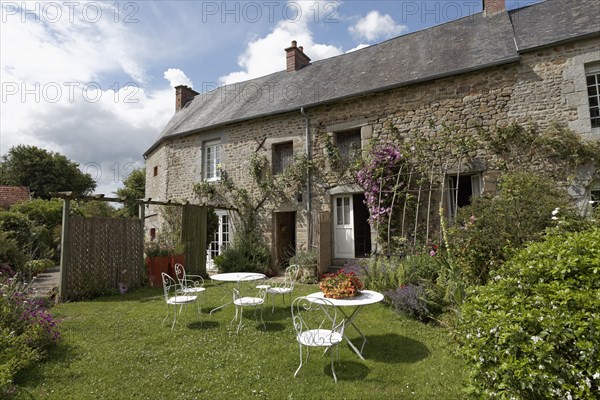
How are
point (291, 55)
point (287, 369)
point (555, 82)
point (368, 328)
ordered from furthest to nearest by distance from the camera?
point (291, 55), point (555, 82), point (368, 328), point (287, 369)

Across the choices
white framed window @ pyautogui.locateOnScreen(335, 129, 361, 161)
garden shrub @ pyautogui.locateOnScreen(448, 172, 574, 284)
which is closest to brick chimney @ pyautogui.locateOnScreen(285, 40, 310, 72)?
white framed window @ pyautogui.locateOnScreen(335, 129, 361, 161)

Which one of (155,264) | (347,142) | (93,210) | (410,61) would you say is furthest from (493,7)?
(93,210)

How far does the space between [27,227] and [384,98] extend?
39.9 ft

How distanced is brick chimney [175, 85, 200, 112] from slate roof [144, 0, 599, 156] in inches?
123

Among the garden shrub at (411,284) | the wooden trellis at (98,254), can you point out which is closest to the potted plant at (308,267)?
the garden shrub at (411,284)

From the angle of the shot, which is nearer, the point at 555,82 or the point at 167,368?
the point at 167,368

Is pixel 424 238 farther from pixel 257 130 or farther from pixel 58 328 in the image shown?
pixel 58 328

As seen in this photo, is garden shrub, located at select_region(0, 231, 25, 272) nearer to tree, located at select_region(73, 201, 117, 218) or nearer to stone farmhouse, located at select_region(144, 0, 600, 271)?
stone farmhouse, located at select_region(144, 0, 600, 271)

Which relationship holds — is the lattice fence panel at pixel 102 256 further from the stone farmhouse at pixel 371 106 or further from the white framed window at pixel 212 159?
the white framed window at pixel 212 159

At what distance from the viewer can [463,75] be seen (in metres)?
7.85

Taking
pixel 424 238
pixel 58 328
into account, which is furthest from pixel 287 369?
pixel 424 238

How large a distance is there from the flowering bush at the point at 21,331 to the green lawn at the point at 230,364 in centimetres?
15

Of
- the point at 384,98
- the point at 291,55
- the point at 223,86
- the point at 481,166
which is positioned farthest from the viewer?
the point at 223,86

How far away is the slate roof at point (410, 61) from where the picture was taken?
7547 mm
